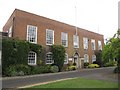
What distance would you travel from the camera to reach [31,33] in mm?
25016

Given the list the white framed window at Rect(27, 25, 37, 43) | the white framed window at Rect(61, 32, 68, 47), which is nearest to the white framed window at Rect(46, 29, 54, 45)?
the white framed window at Rect(27, 25, 37, 43)

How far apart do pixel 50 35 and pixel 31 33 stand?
3742mm

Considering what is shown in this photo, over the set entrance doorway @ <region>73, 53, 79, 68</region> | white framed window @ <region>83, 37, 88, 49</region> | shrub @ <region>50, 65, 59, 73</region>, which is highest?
white framed window @ <region>83, 37, 88, 49</region>

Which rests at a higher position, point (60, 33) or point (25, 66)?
point (60, 33)

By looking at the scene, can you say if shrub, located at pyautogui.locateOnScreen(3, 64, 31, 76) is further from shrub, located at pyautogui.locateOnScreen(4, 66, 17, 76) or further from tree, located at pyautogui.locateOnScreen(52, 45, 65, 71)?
tree, located at pyautogui.locateOnScreen(52, 45, 65, 71)

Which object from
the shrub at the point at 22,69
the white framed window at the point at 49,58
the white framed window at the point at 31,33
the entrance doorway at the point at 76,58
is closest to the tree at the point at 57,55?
the white framed window at the point at 49,58

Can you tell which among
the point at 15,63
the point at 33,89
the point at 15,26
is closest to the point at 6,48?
the point at 15,63

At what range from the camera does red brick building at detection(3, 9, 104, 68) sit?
24.0 m

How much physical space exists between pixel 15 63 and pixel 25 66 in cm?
119

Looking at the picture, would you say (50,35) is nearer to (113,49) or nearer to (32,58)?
(32,58)

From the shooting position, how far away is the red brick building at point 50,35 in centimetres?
2398

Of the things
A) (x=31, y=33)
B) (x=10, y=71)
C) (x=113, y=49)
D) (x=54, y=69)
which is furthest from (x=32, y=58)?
(x=113, y=49)

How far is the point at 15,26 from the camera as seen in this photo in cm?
2342

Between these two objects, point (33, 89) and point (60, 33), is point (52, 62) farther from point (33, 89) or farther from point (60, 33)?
point (33, 89)
